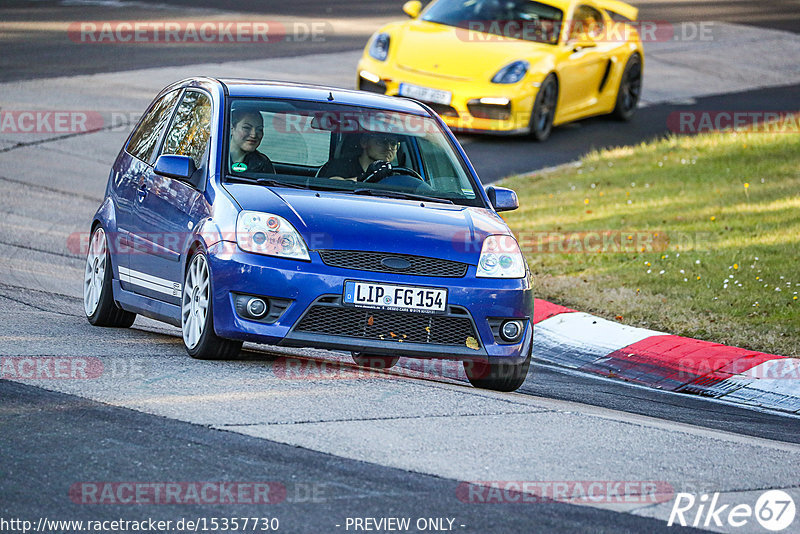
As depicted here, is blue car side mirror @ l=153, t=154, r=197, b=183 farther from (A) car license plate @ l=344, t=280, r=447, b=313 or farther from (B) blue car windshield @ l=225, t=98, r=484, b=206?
(A) car license plate @ l=344, t=280, r=447, b=313

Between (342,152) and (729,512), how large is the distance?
371cm

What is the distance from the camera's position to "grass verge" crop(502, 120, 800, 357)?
1069 centimetres

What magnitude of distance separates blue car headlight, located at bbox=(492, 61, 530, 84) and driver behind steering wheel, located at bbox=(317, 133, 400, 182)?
8.44 m

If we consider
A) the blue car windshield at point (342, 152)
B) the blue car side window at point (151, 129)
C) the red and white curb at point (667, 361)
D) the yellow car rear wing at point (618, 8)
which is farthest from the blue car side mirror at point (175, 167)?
the yellow car rear wing at point (618, 8)

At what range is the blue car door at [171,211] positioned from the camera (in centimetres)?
784

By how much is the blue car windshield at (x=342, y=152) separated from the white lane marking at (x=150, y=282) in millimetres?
736

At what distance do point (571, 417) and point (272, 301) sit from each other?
164 centimetres

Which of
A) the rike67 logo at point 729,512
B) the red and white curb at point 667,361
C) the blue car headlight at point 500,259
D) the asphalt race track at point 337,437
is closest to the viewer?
the asphalt race track at point 337,437

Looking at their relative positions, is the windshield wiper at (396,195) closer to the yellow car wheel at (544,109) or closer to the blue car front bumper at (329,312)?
the blue car front bumper at (329,312)

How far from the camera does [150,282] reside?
8.20 metres

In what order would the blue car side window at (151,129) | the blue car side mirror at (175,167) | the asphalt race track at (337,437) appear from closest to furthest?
the asphalt race track at (337,437) < the blue car side mirror at (175,167) < the blue car side window at (151,129)

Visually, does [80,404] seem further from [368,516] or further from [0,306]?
[0,306]

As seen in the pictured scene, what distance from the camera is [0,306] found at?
9023 millimetres

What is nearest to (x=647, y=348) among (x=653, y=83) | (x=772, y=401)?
(x=772, y=401)
